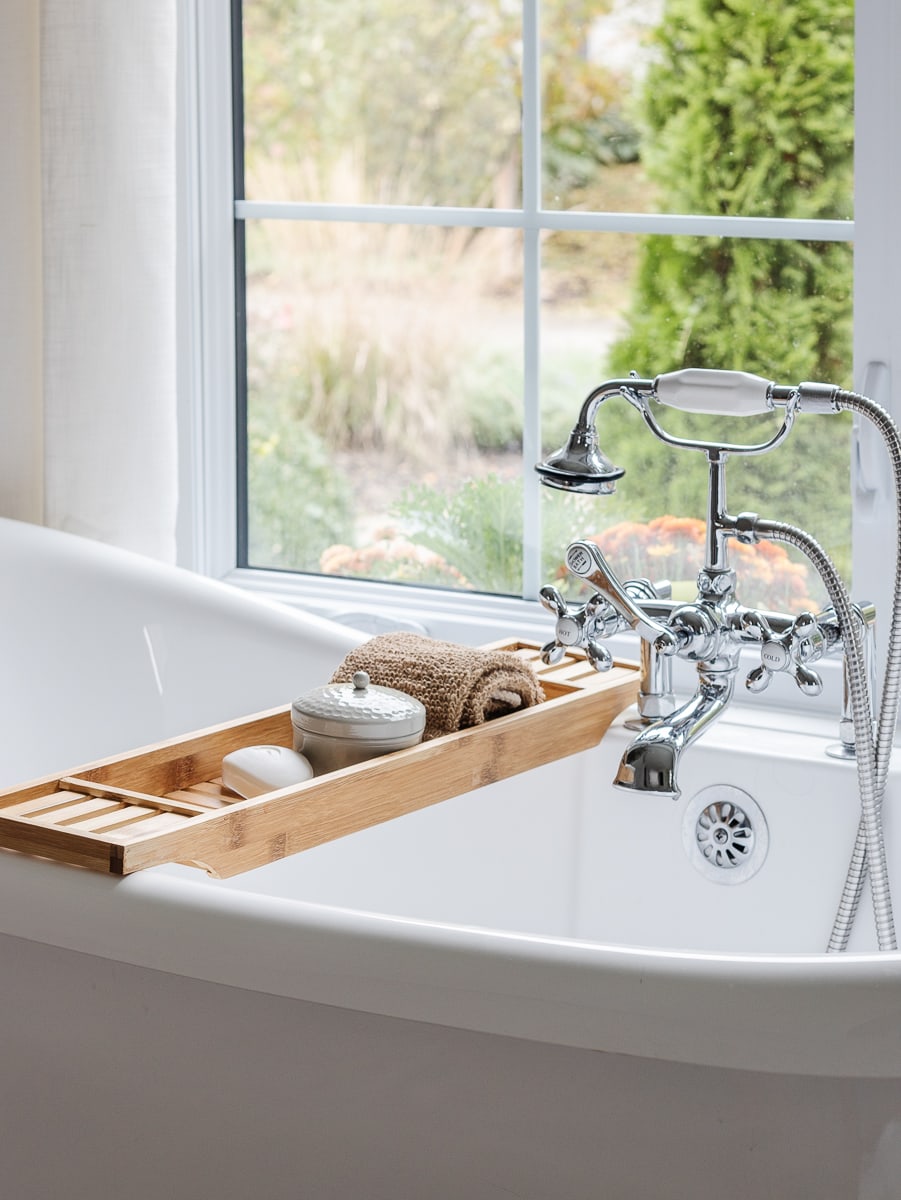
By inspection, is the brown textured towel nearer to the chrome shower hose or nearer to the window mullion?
the chrome shower hose

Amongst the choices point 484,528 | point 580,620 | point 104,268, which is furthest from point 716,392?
point 104,268

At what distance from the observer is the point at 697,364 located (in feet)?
7.40

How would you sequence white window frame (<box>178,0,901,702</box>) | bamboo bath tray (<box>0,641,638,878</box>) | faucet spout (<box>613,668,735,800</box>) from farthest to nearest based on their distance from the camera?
white window frame (<box>178,0,901,702</box>)
faucet spout (<box>613,668,735,800</box>)
bamboo bath tray (<box>0,641,638,878</box>)

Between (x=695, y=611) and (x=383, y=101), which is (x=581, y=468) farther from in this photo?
(x=383, y=101)

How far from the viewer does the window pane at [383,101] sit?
7.77 ft

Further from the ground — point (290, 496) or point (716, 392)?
point (716, 392)

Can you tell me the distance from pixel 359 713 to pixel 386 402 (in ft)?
3.49

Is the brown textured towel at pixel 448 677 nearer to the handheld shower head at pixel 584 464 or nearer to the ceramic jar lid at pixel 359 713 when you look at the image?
the ceramic jar lid at pixel 359 713

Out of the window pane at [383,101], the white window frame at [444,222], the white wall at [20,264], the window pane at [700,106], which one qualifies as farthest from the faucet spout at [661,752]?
the white wall at [20,264]

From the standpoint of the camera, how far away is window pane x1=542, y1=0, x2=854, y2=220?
2.09 meters

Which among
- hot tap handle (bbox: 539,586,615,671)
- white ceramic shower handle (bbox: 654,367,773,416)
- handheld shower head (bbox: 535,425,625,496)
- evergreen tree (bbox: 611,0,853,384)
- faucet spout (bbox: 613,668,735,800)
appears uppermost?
evergreen tree (bbox: 611,0,853,384)

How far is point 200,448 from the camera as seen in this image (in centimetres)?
269

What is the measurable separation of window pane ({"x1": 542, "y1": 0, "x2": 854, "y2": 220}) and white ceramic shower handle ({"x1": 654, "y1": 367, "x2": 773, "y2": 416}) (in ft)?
2.33

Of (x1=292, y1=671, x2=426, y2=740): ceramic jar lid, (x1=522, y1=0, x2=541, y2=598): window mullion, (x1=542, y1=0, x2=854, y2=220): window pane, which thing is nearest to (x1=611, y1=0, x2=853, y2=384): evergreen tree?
(x1=542, y1=0, x2=854, y2=220): window pane
